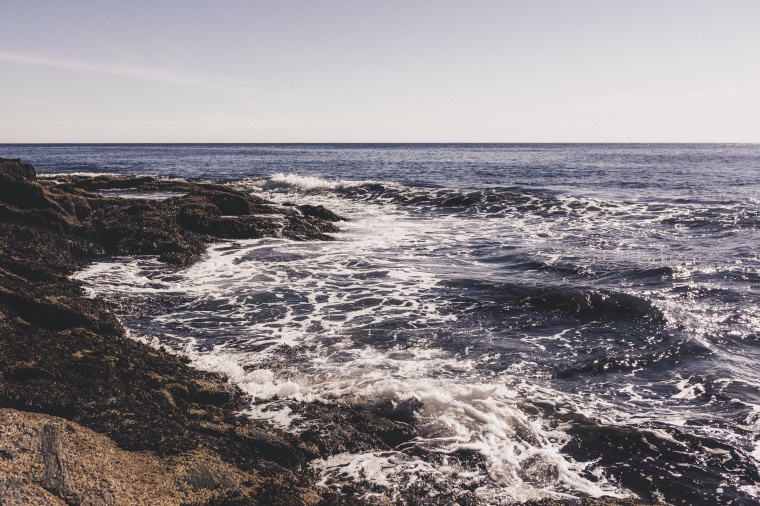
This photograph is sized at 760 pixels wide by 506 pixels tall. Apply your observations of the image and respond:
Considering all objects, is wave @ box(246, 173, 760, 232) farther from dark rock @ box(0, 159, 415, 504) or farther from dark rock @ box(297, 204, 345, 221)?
dark rock @ box(0, 159, 415, 504)

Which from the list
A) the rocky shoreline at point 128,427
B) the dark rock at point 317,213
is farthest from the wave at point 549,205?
the rocky shoreline at point 128,427

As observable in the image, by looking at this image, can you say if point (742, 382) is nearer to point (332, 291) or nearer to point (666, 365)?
point (666, 365)

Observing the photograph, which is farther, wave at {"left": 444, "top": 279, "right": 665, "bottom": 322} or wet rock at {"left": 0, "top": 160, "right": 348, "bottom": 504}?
wave at {"left": 444, "top": 279, "right": 665, "bottom": 322}

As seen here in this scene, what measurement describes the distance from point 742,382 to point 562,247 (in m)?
9.70

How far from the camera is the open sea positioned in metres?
5.31

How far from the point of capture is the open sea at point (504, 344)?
17.4ft

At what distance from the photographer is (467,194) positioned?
29.4 meters

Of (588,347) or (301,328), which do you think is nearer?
(588,347)

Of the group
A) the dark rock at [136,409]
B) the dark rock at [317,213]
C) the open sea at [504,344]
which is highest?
the dark rock at [317,213]

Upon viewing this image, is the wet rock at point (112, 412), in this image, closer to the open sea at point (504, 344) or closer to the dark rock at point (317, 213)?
Answer: the open sea at point (504, 344)

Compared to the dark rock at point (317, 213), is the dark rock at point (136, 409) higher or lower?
lower

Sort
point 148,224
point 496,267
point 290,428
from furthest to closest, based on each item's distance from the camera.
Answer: point 148,224 < point 496,267 < point 290,428

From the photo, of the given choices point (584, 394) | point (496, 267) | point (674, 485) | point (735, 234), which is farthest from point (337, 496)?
point (735, 234)

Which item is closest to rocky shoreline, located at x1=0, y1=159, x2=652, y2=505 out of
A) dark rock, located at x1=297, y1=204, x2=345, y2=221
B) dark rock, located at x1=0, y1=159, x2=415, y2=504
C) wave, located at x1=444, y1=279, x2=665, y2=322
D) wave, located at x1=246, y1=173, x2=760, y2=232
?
dark rock, located at x1=0, y1=159, x2=415, y2=504
